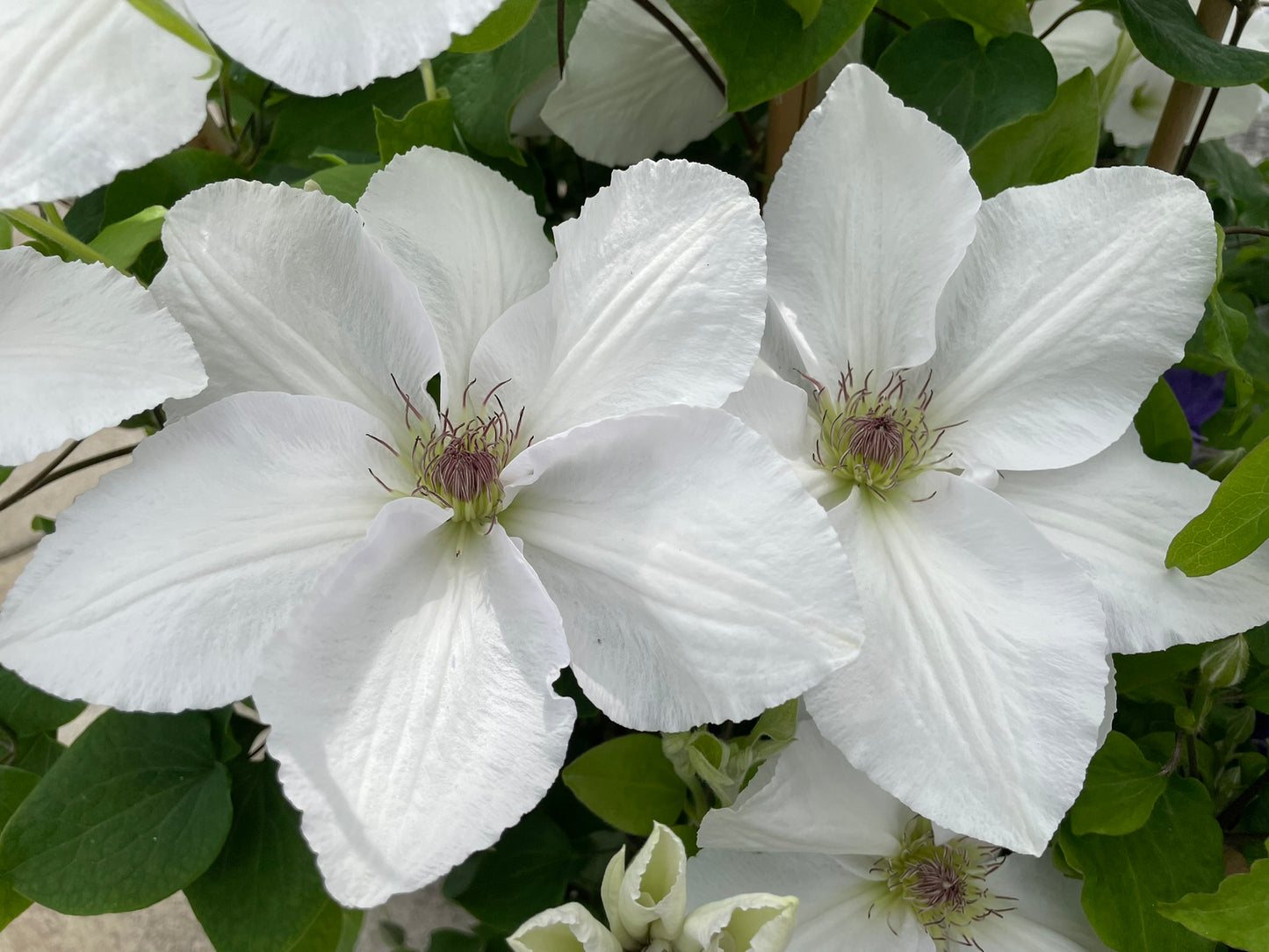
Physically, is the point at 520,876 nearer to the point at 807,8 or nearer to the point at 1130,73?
the point at 807,8

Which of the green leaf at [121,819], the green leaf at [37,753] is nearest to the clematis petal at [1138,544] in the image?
the green leaf at [121,819]

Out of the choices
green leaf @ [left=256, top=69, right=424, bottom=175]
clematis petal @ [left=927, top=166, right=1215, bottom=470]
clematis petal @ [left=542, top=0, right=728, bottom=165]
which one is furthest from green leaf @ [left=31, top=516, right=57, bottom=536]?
clematis petal @ [left=927, top=166, right=1215, bottom=470]

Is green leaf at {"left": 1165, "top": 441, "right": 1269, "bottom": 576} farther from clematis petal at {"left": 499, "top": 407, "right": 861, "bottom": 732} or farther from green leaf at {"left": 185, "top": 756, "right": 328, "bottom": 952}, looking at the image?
green leaf at {"left": 185, "top": 756, "right": 328, "bottom": 952}

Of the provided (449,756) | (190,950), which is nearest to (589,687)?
(449,756)

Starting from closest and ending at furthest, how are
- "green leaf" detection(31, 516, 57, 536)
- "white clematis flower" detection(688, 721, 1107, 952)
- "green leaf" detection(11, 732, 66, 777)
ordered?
"white clematis flower" detection(688, 721, 1107, 952) → "green leaf" detection(11, 732, 66, 777) → "green leaf" detection(31, 516, 57, 536)

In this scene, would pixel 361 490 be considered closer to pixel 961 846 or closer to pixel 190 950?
pixel 961 846
